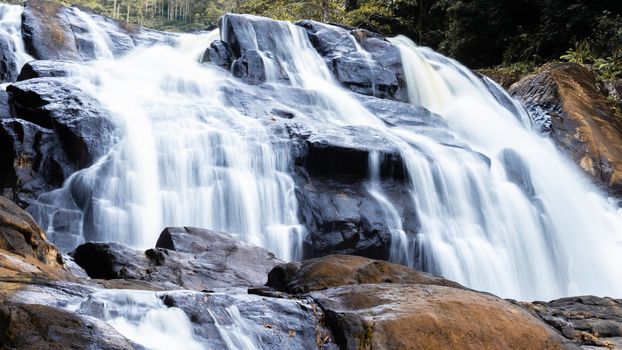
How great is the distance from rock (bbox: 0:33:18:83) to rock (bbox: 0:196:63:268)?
284 inches

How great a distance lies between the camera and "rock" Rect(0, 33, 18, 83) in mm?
11734

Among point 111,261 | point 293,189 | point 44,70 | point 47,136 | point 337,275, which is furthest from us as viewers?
point 44,70

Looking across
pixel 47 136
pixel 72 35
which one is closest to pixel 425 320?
pixel 47 136

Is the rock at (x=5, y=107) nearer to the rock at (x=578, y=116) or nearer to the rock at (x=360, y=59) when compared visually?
the rock at (x=360, y=59)

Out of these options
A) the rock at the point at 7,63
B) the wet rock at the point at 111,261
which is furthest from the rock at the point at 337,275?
the rock at the point at 7,63

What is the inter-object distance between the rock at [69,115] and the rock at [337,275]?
4.28 metres

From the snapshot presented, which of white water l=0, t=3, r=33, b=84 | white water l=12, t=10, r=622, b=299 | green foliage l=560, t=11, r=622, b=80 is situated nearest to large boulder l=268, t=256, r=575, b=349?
white water l=12, t=10, r=622, b=299

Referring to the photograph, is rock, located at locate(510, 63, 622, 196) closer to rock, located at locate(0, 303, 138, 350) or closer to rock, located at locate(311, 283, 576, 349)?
rock, located at locate(311, 283, 576, 349)

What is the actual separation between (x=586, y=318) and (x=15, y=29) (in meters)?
12.8

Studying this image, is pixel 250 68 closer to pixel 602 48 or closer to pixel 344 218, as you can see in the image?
pixel 344 218

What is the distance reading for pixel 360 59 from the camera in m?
15.5

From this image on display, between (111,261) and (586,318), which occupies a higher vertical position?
(111,261)

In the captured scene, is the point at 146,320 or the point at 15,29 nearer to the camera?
the point at 146,320

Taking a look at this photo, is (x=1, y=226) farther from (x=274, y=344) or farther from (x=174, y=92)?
(x=174, y=92)
